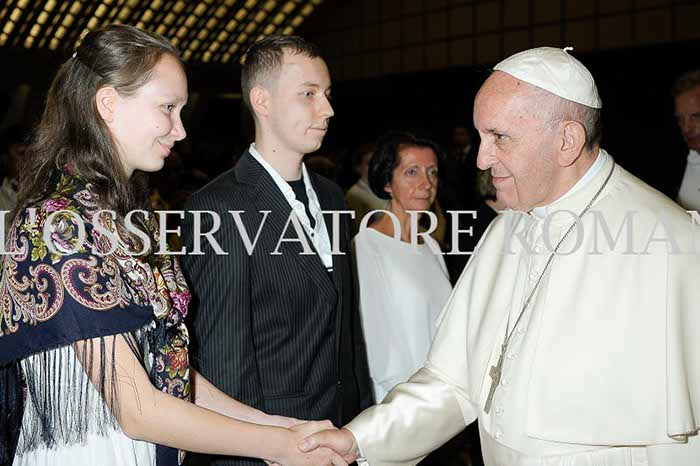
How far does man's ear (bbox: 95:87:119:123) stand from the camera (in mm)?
1840

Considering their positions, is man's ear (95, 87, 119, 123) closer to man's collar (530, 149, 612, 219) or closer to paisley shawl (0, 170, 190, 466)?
paisley shawl (0, 170, 190, 466)

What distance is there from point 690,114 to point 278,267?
323 cm

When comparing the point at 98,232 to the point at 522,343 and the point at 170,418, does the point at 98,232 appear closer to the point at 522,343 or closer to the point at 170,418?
the point at 170,418

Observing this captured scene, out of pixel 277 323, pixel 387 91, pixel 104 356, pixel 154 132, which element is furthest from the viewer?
pixel 387 91

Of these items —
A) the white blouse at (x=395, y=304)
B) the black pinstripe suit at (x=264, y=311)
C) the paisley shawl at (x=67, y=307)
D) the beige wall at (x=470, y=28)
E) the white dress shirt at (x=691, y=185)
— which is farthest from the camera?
the beige wall at (x=470, y=28)

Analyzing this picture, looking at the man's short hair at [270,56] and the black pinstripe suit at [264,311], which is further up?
the man's short hair at [270,56]

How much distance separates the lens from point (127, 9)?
16.9 meters

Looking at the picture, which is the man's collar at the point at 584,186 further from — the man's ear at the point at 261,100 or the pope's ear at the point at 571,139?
the man's ear at the point at 261,100

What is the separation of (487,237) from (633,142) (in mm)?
8283

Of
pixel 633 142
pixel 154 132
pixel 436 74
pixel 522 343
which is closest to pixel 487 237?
pixel 522 343

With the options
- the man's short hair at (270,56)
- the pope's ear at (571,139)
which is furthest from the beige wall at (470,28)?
the pope's ear at (571,139)

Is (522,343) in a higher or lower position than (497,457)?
higher

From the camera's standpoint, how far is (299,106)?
2654mm

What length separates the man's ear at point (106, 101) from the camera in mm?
1840
